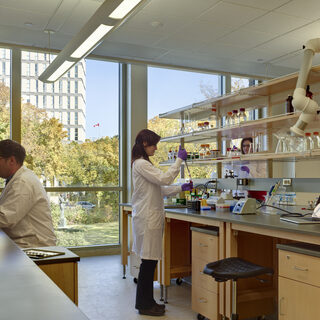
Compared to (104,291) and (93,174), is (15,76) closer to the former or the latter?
(93,174)

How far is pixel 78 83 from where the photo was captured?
227 inches

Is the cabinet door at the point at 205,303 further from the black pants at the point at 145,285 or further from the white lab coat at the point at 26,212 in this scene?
the white lab coat at the point at 26,212

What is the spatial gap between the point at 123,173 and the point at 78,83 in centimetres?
148

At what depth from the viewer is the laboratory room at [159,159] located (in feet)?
7.20

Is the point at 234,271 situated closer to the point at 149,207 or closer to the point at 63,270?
the point at 63,270

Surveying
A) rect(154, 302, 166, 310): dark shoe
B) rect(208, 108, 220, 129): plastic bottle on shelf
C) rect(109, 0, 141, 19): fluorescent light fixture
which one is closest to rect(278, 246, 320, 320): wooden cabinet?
rect(154, 302, 166, 310): dark shoe

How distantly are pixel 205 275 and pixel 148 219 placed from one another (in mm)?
626

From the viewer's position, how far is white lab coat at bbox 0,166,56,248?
2330 millimetres

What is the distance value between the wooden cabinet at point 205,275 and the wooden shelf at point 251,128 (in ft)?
3.73

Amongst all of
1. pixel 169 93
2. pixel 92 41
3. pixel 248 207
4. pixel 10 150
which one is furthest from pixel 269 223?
pixel 169 93

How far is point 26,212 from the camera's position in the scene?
2.37 meters

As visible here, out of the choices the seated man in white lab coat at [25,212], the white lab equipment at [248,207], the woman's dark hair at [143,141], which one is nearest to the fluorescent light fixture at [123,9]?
the woman's dark hair at [143,141]

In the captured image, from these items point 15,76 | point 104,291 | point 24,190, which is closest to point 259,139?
point 104,291

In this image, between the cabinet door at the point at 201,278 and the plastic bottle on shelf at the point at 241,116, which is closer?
the cabinet door at the point at 201,278
